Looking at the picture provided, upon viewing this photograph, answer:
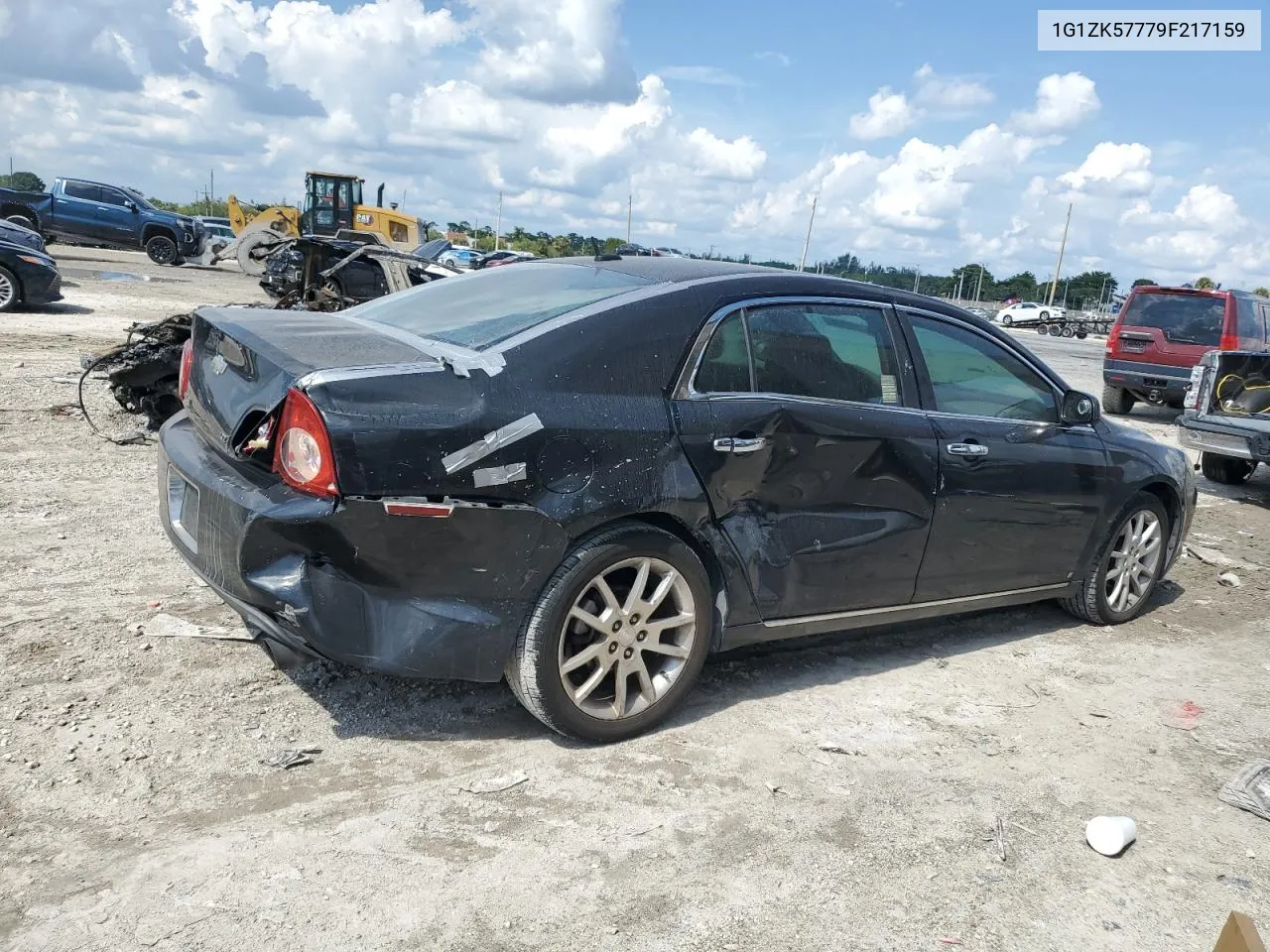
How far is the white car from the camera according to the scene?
49.5 meters

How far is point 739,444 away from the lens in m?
3.65

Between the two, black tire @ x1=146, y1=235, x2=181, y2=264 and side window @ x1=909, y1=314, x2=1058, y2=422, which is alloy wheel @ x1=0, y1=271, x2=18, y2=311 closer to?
side window @ x1=909, y1=314, x2=1058, y2=422

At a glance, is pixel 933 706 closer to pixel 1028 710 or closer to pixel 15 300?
pixel 1028 710

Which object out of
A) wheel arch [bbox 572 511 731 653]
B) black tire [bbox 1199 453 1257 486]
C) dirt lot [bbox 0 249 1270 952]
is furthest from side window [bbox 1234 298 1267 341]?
wheel arch [bbox 572 511 731 653]

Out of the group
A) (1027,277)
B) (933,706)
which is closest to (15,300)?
(933,706)

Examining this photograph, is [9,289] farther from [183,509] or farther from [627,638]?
[627,638]

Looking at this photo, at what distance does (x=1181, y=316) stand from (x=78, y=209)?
89.7ft

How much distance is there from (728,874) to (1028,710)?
192 centimetres

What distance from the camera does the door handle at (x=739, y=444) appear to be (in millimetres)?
3605

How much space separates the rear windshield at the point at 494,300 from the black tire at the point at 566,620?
30.9 inches

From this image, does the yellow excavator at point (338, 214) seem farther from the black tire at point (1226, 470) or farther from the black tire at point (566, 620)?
the black tire at point (566, 620)

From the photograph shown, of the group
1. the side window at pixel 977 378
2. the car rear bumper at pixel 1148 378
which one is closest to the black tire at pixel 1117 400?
the car rear bumper at pixel 1148 378

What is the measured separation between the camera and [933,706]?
419cm

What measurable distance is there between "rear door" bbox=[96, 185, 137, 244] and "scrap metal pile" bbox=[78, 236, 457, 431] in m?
11.8
